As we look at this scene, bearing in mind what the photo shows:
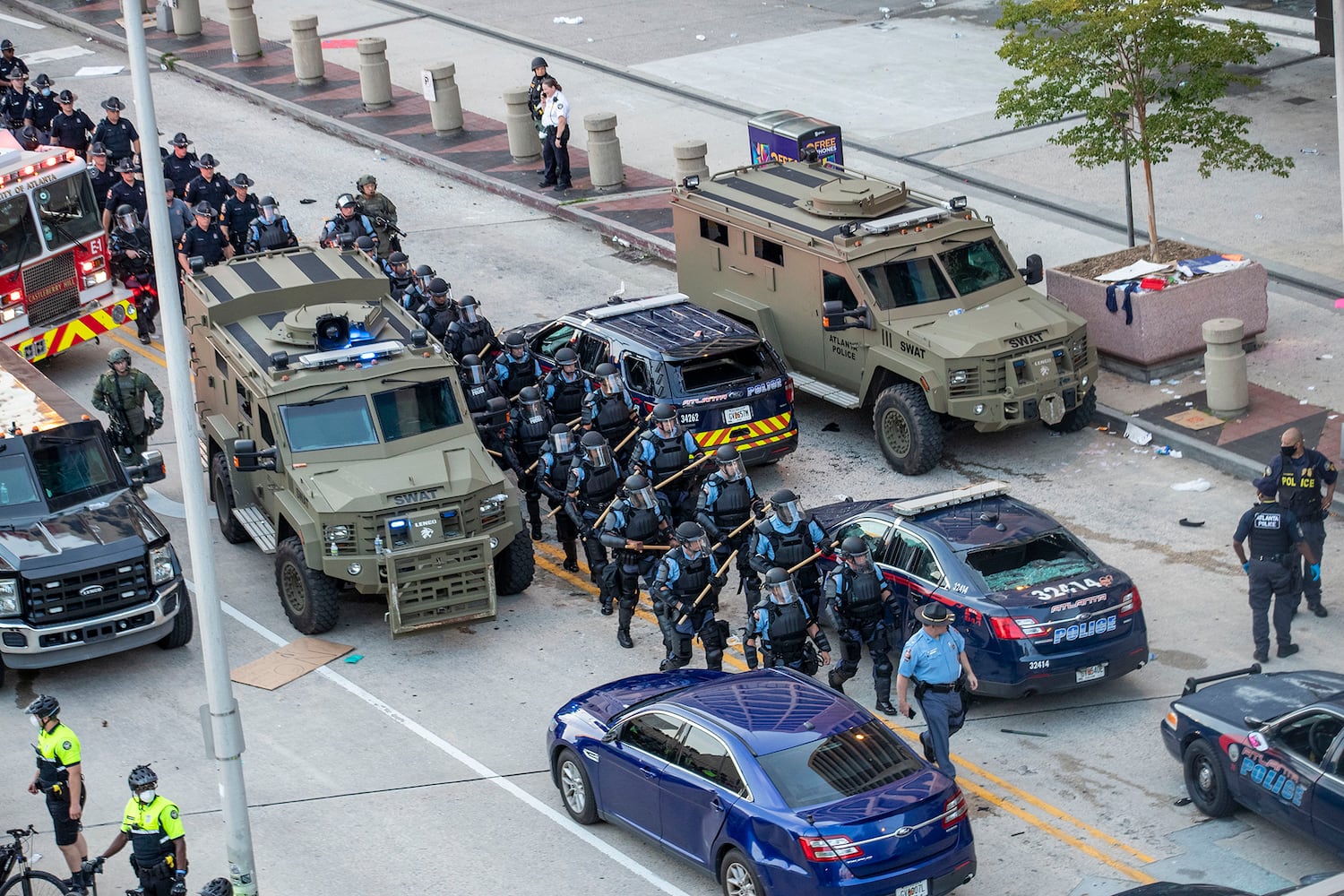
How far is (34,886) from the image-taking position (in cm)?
1176

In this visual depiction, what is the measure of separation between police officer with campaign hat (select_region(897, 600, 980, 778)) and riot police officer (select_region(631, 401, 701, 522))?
14.1 ft

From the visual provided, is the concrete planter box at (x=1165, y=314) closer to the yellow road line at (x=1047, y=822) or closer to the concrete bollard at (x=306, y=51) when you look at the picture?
the yellow road line at (x=1047, y=822)

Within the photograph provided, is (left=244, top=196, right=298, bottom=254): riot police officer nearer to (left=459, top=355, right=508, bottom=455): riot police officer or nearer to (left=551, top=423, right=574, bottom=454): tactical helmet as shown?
(left=459, top=355, right=508, bottom=455): riot police officer

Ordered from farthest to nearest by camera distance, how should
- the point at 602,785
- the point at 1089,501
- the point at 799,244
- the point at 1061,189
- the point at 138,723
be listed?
the point at 1061,189, the point at 799,244, the point at 1089,501, the point at 138,723, the point at 602,785

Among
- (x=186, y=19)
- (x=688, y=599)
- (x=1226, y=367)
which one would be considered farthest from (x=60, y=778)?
(x=186, y=19)

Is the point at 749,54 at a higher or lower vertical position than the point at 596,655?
higher

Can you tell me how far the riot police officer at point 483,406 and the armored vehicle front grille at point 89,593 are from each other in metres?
3.71

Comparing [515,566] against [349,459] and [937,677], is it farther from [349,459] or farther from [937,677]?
[937,677]

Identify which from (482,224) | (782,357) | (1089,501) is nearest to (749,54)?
(482,224)

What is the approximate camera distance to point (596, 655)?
53.1 ft

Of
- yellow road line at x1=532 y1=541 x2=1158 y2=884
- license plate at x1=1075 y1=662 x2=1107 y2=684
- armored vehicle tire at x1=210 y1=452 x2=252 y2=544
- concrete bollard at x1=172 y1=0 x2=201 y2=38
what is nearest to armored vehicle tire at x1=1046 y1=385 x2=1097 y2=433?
license plate at x1=1075 y1=662 x2=1107 y2=684

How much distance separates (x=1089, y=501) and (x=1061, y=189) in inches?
349

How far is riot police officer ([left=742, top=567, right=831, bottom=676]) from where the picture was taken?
14.4 m

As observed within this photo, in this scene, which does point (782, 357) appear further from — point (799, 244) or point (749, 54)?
point (749, 54)
